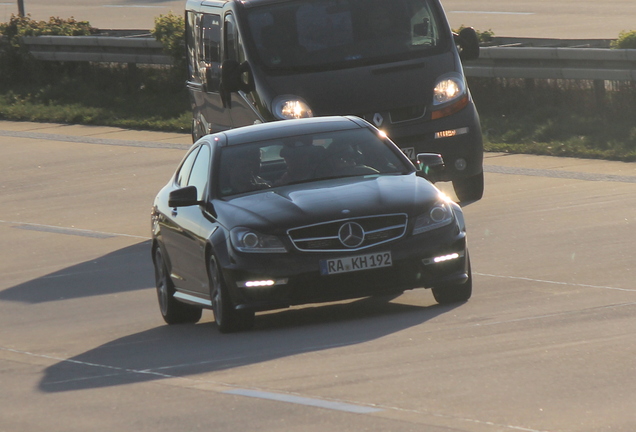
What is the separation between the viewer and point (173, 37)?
2605 centimetres

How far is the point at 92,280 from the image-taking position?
1344cm

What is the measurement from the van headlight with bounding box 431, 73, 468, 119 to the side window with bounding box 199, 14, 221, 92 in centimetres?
236

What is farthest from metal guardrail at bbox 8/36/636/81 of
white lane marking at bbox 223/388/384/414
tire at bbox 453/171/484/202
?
white lane marking at bbox 223/388/384/414

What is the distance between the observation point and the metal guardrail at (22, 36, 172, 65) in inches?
1058

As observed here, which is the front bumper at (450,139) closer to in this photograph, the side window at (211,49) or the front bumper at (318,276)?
the side window at (211,49)

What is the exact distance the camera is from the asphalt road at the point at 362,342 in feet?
23.4

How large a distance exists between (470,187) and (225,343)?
21.5 ft

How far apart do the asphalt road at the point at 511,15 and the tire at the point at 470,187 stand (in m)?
11.4

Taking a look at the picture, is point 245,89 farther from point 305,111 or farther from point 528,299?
point 528,299

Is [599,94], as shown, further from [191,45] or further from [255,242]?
[255,242]

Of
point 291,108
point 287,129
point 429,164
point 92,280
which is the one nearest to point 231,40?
point 291,108

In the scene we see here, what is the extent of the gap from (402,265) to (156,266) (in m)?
2.64

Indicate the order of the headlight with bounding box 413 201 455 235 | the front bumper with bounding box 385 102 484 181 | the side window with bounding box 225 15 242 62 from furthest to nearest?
1. the side window with bounding box 225 15 242 62
2. the front bumper with bounding box 385 102 484 181
3. the headlight with bounding box 413 201 455 235

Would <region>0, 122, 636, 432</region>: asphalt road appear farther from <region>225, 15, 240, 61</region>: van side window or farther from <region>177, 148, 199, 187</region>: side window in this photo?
<region>225, 15, 240, 61</region>: van side window
